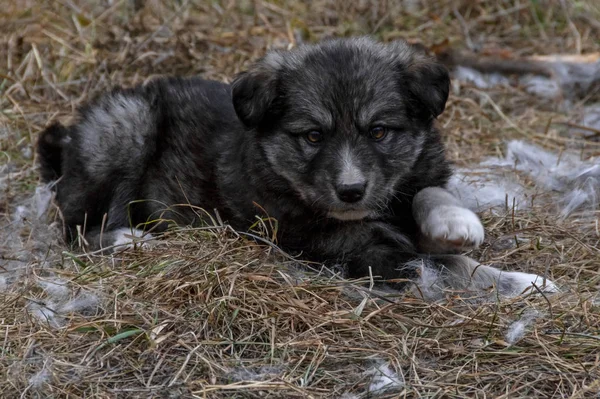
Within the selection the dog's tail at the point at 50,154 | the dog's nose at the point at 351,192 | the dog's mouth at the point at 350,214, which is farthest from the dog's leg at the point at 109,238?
the dog's nose at the point at 351,192

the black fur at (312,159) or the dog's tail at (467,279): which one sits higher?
the black fur at (312,159)

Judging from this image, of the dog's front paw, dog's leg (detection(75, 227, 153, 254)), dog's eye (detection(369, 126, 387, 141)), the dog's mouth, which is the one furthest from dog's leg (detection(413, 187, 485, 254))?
dog's leg (detection(75, 227, 153, 254))

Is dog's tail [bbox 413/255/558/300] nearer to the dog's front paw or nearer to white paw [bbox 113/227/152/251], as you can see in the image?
the dog's front paw

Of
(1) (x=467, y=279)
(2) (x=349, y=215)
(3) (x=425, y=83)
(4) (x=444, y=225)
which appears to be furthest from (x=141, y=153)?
(1) (x=467, y=279)

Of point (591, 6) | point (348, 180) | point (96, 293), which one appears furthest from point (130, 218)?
point (591, 6)

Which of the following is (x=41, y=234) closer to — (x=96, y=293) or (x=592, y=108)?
(x=96, y=293)

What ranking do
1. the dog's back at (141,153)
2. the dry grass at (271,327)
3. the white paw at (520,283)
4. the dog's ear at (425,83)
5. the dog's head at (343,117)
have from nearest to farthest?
the dry grass at (271,327)
the white paw at (520,283)
the dog's head at (343,117)
the dog's ear at (425,83)
the dog's back at (141,153)

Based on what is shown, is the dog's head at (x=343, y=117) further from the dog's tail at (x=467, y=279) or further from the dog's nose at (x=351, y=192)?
the dog's tail at (x=467, y=279)

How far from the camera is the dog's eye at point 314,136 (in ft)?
13.8

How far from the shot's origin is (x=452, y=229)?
4055mm

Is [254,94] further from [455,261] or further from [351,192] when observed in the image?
[455,261]

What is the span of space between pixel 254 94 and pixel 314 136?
364 millimetres

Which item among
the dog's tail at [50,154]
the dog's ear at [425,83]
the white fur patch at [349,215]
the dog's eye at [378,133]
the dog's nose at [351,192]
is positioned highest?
the dog's ear at [425,83]

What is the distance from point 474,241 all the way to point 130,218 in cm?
200
